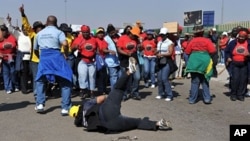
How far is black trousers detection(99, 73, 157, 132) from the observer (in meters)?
6.31

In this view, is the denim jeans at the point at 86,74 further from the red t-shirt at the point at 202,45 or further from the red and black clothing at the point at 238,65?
the red and black clothing at the point at 238,65

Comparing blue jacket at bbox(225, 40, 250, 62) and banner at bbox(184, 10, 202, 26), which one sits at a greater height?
banner at bbox(184, 10, 202, 26)

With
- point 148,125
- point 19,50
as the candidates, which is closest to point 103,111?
point 148,125

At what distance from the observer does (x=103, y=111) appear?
249 inches

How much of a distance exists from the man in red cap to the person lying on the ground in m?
2.79

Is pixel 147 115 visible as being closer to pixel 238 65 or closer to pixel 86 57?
pixel 86 57

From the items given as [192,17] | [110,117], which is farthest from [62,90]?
[192,17]

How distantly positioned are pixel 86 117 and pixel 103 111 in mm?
378

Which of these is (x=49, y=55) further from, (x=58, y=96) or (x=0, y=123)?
(x=58, y=96)

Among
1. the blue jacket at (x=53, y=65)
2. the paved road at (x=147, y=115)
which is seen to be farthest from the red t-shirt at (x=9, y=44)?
the blue jacket at (x=53, y=65)

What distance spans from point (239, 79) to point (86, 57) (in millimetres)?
3951

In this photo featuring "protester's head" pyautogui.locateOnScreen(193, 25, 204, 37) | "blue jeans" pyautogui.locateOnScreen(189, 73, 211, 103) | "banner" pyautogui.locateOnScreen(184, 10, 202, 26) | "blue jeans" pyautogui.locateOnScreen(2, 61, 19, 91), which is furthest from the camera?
Result: "banner" pyautogui.locateOnScreen(184, 10, 202, 26)

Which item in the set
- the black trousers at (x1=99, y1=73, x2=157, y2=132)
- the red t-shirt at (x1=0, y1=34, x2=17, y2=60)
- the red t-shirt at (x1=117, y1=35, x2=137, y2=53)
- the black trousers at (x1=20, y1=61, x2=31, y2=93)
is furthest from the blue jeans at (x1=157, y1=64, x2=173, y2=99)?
the red t-shirt at (x1=0, y1=34, x2=17, y2=60)

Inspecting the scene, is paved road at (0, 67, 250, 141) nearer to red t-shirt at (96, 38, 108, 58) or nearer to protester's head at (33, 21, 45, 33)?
red t-shirt at (96, 38, 108, 58)
